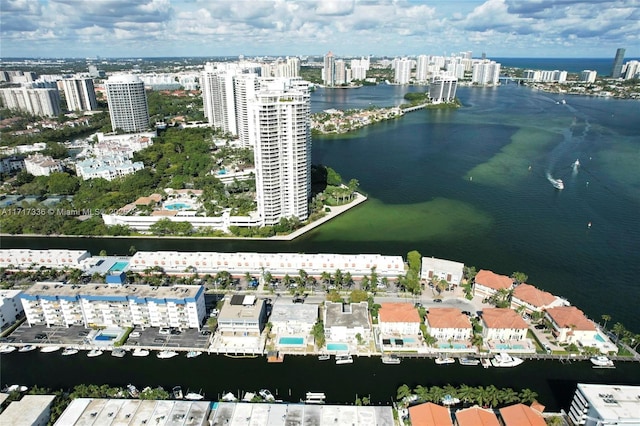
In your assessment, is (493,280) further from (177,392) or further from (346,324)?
(177,392)

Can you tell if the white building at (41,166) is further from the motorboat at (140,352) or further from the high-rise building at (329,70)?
the high-rise building at (329,70)

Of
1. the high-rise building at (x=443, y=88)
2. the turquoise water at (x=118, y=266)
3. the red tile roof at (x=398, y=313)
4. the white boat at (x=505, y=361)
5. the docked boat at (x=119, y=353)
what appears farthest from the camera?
the high-rise building at (x=443, y=88)

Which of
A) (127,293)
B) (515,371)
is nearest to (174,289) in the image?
(127,293)

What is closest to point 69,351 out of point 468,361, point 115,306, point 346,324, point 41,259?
point 115,306

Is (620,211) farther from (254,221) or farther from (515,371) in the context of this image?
(254,221)

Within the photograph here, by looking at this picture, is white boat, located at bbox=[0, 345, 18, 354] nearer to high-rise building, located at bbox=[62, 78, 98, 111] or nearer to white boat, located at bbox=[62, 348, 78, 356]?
white boat, located at bbox=[62, 348, 78, 356]

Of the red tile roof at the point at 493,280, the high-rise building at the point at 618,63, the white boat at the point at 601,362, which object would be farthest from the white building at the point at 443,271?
the high-rise building at the point at 618,63

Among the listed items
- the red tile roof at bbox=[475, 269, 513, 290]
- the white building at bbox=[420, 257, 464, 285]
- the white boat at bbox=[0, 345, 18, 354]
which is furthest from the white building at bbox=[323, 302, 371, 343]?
the white boat at bbox=[0, 345, 18, 354]
